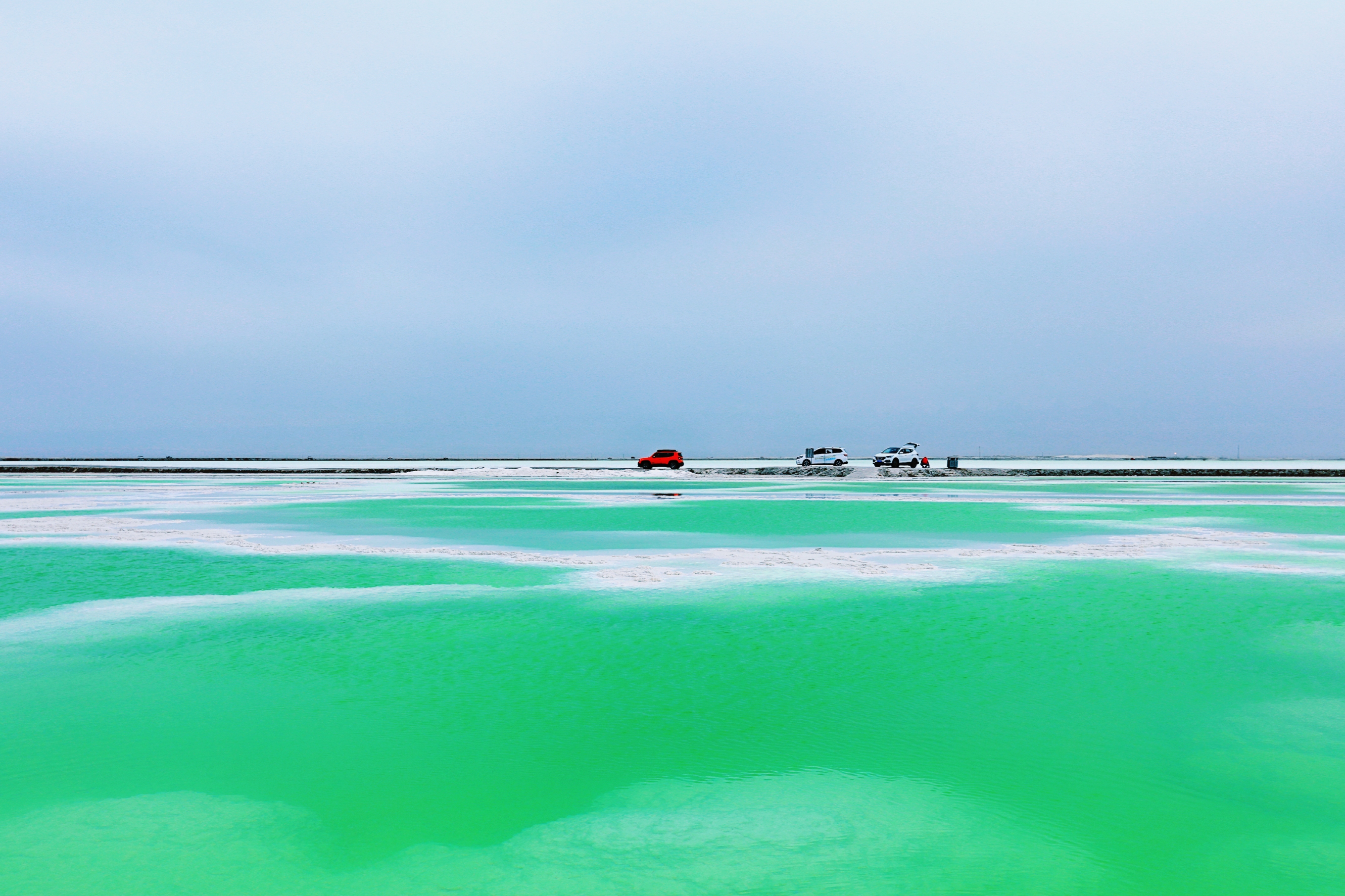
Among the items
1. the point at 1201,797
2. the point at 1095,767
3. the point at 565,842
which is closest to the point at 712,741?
the point at 565,842

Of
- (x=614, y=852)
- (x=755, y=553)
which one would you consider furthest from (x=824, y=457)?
(x=614, y=852)

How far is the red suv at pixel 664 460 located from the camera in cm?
6731

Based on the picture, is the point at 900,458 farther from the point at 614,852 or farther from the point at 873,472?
the point at 614,852

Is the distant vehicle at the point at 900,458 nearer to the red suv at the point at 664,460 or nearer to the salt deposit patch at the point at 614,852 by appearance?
the red suv at the point at 664,460

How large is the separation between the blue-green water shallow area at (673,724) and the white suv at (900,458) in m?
43.1

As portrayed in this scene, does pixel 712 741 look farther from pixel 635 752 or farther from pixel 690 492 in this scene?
pixel 690 492

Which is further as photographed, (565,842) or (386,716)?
(386,716)

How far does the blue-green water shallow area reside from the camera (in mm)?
5223

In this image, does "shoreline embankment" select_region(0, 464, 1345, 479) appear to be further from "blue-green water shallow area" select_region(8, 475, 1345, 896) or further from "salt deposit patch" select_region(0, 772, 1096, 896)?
"salt deposit patch" select_region(0, 772, 1096, 896)

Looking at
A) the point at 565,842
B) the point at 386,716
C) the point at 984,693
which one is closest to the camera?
the point at 565,842

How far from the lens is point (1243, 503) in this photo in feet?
112

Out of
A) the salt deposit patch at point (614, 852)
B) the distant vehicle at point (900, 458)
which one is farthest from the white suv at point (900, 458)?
the salt deposit patch at point (614, 852)

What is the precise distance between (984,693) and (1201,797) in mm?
2565

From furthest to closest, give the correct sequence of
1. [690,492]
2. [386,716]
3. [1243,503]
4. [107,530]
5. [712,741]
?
[690,492] < [1243,503] < [107,530] < [386,716] < [712,741]
